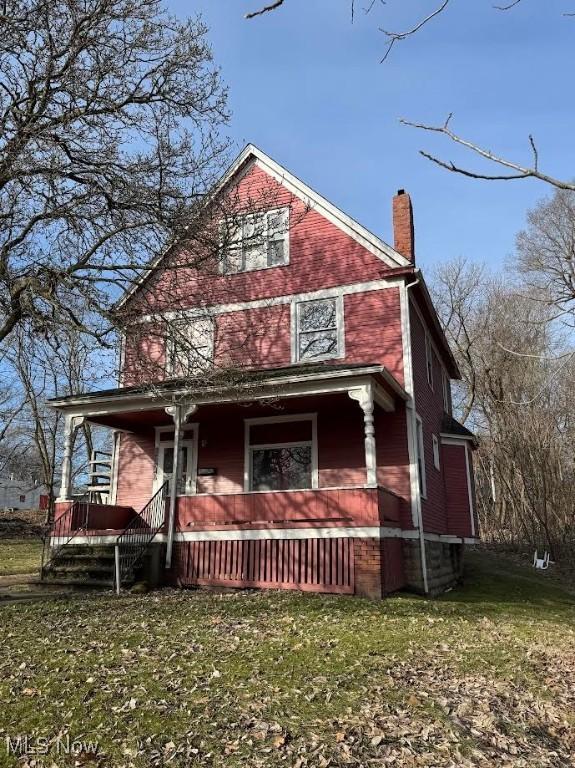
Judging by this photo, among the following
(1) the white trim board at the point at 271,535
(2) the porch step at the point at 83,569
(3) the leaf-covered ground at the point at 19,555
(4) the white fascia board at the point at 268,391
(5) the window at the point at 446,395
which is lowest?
(3) the leaf-covered ground at the point at 19,555

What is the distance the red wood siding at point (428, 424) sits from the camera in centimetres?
1403

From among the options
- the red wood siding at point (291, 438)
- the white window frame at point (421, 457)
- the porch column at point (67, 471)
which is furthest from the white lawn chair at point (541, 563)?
the porch column at point (67, 471)

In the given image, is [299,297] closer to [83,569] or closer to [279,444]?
[279,444]

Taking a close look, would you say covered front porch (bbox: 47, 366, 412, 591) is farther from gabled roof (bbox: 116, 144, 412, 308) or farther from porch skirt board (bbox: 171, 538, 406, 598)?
gabled roof (bbox: 116, 144, 412, 308)

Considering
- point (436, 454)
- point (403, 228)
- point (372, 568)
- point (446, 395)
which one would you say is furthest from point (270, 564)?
point (446, 395)

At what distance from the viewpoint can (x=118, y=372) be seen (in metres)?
10.4

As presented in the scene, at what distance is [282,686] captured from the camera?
5.43 m

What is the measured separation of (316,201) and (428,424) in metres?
6.29

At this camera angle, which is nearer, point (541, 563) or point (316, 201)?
point (316, 201)

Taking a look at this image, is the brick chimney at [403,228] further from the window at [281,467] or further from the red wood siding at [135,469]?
the red wood siding at [135,469]

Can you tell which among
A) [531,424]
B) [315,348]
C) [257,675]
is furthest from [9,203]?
[531,424]

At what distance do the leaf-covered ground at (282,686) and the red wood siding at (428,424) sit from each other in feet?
16.7

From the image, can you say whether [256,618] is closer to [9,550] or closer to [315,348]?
[315,348]

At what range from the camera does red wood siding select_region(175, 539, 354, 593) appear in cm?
1077
